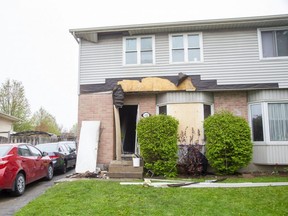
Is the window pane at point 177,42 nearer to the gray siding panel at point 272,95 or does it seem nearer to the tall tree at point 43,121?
the gray siding panel at point 272,95

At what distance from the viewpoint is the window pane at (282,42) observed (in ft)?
33.5

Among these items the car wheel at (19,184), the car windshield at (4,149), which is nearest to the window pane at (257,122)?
the car wheel at (19,184)

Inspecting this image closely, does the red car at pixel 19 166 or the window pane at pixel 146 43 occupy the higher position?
the window pane at pixel 146 43

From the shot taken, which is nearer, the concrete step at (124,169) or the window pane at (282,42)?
the concrete step at (124,169)

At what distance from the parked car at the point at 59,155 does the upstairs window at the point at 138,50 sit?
5.14m

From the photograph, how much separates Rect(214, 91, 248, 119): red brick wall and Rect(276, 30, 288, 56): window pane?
2.27m

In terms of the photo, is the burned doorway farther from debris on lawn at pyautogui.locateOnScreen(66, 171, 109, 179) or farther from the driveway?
the driveway

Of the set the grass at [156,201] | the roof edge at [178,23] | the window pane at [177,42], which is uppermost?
the roof edge at [178,23]

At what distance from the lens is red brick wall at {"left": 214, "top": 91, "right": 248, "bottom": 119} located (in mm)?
10352

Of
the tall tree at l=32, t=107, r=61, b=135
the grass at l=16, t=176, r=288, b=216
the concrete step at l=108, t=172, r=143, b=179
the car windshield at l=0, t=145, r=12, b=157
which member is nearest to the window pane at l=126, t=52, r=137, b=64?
the concrete step at l=108, t=172, r=143, b=179

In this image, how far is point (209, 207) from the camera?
5.31 metres

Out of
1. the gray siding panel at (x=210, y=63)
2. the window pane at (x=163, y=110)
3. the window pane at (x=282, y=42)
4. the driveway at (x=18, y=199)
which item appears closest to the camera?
the driveway at (x=18, y=199)

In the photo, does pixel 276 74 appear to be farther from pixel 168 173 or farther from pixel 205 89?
pixel 168 173

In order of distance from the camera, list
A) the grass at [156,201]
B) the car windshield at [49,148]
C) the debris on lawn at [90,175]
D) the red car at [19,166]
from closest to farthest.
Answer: the grass at [156,201], the red car at [19,166], the debris on lawn at [90,175], the car windshield at [49,148]
